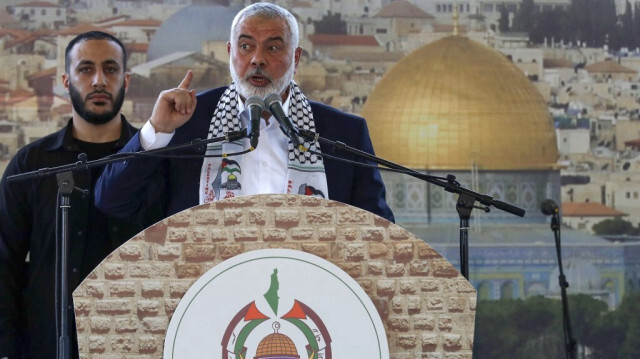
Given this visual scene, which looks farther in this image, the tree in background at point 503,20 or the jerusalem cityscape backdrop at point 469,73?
the tree in background at point 503,20

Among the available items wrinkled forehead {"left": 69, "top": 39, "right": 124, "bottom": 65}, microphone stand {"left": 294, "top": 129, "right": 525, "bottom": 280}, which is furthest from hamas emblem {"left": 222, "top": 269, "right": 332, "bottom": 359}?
wrinkled forehead {"left": 69, "top": 39, "right": 124, "bottom": 65}

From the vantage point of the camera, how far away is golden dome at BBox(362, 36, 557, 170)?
1991 cm

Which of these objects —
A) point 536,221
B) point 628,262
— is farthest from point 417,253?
point 536,221

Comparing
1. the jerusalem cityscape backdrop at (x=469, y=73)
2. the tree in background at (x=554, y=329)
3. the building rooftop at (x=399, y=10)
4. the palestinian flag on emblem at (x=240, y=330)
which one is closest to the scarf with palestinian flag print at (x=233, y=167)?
the palestinian flag on emblem at (x=240, y=330)

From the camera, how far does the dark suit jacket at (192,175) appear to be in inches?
131

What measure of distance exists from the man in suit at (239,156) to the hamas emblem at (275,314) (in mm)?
652

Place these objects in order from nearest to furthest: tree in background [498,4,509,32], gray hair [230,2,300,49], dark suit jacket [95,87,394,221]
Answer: dark suit jacket [95,87,394,221]
gray hair [230,2,300,49]
tree in background [498,4,509,32]

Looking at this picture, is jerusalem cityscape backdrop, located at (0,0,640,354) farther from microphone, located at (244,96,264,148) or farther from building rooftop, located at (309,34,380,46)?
microphone, located at (244,96,264,148)

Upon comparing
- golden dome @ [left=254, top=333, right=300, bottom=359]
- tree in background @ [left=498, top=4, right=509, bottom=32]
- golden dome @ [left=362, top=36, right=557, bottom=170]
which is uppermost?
tree in background @ [left=498, top=4, right=509, bottom=32]

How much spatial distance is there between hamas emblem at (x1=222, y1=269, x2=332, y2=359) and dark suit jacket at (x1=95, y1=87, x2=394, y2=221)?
0.70 meters

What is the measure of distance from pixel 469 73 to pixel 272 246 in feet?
60.1

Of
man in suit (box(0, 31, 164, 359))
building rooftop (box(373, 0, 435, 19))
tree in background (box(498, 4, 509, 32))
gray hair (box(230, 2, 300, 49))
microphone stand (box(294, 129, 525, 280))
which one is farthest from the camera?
tree in background (box(498, 4, 509, 32))

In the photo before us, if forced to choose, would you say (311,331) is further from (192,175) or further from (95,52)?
(95,52)

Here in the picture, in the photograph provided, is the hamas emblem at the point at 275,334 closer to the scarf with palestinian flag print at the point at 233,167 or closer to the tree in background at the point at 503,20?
the scarf with palestinian flag print at the point at 233,167
